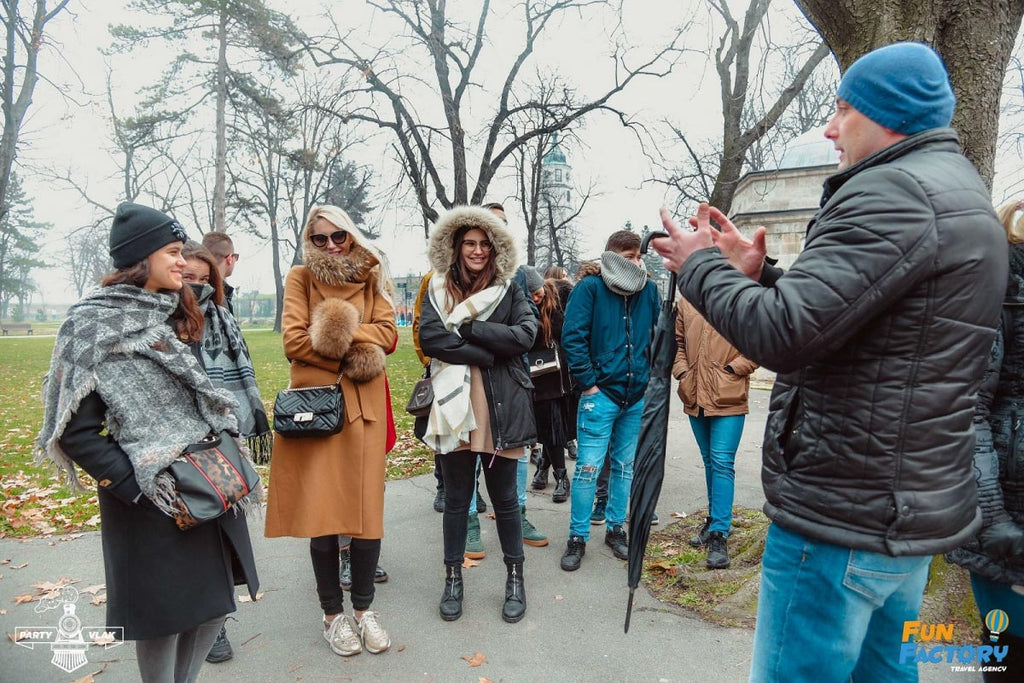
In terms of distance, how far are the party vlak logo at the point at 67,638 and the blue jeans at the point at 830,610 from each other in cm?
296

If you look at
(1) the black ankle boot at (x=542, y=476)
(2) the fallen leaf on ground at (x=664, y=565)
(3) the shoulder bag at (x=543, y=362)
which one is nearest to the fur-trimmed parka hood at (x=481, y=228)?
(3) the shoulder bag at (x=543, y=362)

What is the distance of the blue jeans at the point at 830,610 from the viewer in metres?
1.52

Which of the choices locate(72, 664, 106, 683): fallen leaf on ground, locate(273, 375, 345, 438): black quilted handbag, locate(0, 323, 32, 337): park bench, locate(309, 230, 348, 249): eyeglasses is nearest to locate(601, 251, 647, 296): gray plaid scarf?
locate(309, 230, 348, 249): eyeglasses

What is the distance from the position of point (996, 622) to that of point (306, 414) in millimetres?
2897

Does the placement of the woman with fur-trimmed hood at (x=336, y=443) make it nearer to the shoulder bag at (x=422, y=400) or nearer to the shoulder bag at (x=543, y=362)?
the shoulder bag at (x=422, y=400)

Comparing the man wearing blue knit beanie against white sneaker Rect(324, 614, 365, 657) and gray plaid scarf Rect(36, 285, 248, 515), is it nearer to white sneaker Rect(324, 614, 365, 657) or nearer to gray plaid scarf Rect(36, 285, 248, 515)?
gray plaid scarf Rect(36, 285, 248, 515)

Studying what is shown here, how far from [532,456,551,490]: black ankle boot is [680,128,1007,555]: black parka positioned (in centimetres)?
458

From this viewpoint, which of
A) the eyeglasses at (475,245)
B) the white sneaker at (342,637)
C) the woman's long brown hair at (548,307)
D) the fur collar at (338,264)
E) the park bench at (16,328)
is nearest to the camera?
the white sneaker at (342,637)

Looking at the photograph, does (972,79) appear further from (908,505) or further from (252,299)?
(252,299)

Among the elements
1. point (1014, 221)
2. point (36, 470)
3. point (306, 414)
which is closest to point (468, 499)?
point (306, 414)

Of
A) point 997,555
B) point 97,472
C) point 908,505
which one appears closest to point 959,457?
point 908,505

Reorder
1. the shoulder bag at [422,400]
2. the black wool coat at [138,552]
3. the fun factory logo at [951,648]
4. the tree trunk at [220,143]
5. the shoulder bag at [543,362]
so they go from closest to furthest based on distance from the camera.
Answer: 1. the fun factory logo at [951,648]
2. the black wool coat at [138,552]
3. the shoulder bag at [422,400]
4. the shoulder bag at [543,362]
5. the tree trunk at [220,143]

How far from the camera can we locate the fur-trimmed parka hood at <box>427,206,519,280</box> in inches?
145

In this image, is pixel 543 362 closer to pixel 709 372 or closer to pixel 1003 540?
pixel 709 372
